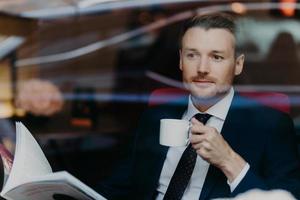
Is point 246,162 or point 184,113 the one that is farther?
point 184,113

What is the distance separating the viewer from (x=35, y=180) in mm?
1619

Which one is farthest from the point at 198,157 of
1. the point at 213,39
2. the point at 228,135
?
the point at 213,39

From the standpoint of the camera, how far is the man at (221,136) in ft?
5.34

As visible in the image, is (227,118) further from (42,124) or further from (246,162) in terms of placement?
(42,124)

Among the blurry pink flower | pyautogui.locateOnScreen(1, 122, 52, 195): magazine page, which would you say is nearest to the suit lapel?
pyautogui.locateOnScreen(1, 122, 52, 195): magazine page

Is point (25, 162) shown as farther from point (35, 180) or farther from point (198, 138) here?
point (198, 138)

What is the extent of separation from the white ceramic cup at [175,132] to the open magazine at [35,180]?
0.23m

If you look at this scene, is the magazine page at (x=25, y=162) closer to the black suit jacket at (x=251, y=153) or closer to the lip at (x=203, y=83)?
the black suit jacket at (x=251, y=153)

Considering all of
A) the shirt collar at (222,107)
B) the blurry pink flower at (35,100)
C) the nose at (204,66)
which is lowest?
the blurry pink flower at (35,100)

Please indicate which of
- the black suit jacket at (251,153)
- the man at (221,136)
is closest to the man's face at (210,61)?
the man at (221,136)

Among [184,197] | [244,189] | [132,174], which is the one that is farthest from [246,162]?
[132,174]

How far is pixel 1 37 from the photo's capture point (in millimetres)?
4117

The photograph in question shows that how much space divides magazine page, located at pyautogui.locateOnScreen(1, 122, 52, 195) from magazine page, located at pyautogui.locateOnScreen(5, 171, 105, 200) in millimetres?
33

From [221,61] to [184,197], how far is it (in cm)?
40
